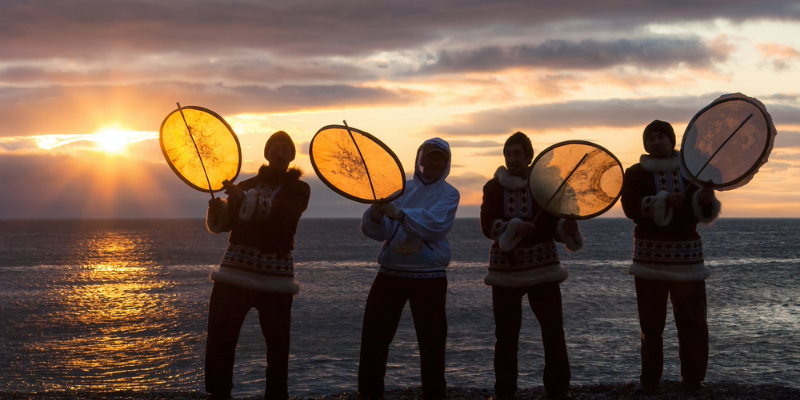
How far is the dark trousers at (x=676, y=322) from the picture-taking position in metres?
5.96

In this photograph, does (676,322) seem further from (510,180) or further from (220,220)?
(220,220)

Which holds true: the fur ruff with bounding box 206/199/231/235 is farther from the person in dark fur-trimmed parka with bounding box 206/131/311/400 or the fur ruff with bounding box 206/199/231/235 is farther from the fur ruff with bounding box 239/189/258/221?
the fur ruff with bounding box 239/189/258/221

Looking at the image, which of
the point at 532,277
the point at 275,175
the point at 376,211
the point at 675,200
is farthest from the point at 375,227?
the point at 675,200

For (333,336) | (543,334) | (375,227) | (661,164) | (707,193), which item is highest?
(661,164)

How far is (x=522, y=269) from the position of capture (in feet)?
18.2

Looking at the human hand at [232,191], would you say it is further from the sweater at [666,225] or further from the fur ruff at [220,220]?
the sweater at [666,225]

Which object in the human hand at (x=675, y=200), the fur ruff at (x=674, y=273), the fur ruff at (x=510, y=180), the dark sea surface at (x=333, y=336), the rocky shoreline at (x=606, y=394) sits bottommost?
the dark sea surface at (x=333, y=336)

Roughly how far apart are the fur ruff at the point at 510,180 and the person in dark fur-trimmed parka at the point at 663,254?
3.18 ft

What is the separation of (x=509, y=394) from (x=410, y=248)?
57.5 inches

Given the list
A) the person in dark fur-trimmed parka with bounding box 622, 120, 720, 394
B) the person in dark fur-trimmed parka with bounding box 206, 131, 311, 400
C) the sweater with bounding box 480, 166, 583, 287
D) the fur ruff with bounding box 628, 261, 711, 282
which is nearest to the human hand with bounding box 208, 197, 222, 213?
the person in dark fur-trimmed parka with bounding box 206, 131, 311, 400

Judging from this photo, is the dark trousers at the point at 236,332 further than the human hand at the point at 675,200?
No

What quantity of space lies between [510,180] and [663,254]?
4.88 ft

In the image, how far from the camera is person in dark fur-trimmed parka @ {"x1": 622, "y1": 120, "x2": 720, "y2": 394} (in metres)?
5.87

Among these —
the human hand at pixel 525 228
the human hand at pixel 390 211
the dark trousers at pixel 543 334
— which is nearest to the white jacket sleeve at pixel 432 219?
the human hand at pixel 390 211
